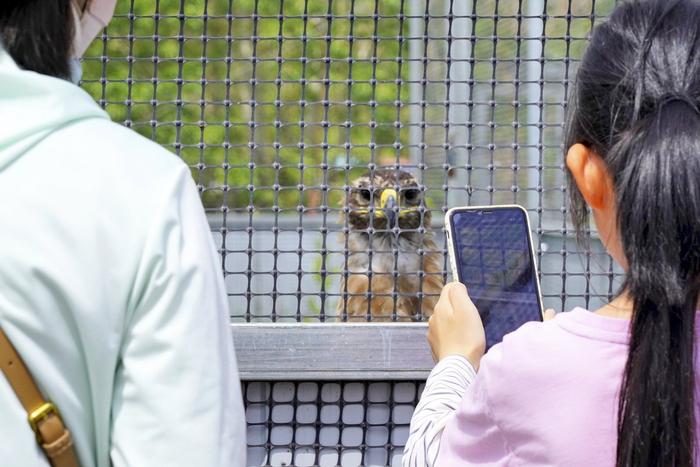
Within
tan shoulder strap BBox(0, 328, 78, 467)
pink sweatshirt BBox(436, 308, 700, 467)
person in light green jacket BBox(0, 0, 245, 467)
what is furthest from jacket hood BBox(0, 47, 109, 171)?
pink sweatshirt BBox(436, 308, 700, 467)

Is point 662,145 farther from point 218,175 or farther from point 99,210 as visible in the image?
point 218,175

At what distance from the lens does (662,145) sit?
1.60m

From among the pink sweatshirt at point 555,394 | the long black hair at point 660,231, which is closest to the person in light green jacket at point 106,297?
the pink sweatshirt at point 555,394

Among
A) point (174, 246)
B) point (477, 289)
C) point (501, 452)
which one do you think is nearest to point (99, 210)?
point (174, 246)

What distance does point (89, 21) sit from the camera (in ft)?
5.45

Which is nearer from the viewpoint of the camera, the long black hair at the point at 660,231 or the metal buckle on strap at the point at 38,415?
the metal buckle on strap at the point at 38,415

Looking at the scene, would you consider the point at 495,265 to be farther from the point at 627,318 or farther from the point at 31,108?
the point at 31,108

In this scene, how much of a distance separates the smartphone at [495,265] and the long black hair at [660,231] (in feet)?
1.54

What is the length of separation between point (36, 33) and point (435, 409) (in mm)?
897

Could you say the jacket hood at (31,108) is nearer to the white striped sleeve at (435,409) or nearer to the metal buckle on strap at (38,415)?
the metal buckle on strap at (38,415)

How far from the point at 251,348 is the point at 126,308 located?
99cm

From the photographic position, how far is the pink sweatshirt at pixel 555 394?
1.61 meters

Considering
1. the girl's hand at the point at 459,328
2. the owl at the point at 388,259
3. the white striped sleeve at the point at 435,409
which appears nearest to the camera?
the white striped sleeve at the point at 435,409

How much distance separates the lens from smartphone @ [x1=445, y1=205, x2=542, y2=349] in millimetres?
2133
